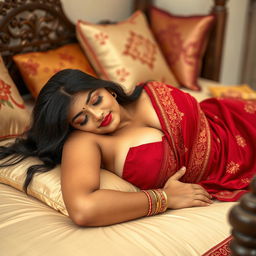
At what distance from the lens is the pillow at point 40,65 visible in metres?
2.22

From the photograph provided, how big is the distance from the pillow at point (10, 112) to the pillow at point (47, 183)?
291mm

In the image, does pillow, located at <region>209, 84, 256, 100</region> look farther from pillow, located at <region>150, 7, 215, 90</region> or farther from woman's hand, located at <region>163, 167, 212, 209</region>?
woman's hand, located at <region>163, 167, 212, 209</region>

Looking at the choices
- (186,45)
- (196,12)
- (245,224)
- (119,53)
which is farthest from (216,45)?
(245,224)

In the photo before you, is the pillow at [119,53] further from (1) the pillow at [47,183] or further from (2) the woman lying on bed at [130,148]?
(1) the pillow at [47,183]

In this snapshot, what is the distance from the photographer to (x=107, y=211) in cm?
132

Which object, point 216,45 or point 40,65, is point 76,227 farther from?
point 216,45

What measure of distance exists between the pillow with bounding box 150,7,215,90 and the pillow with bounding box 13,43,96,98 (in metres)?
0.71

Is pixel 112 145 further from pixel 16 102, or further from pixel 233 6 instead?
pixel 233 6

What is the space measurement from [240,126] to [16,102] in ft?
3.35

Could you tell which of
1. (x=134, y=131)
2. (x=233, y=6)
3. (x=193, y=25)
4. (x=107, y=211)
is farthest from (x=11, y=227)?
(x=233, y=6)

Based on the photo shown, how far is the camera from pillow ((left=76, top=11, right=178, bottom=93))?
97.5 inches

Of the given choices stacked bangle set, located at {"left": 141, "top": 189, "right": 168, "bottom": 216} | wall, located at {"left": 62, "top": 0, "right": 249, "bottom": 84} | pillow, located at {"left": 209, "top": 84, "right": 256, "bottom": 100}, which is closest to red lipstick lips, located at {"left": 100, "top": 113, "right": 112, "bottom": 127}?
stacked bangle set, located at {"left": 141, "top": 189, "right": 168, "bottom": 216}

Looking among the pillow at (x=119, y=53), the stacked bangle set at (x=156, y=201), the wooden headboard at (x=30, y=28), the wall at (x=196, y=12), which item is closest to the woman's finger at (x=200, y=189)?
the stacked bangle set at (x=156, y=201)

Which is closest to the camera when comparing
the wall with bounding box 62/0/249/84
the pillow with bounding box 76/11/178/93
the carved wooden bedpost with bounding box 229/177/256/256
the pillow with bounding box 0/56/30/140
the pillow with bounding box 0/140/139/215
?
the carved wooden bedpost with bounding box 229/177/256/256
